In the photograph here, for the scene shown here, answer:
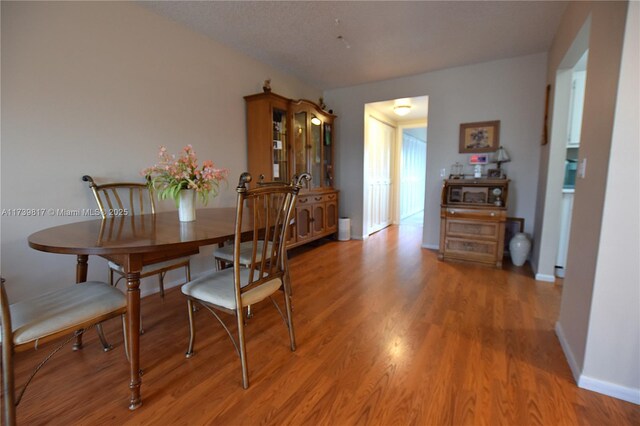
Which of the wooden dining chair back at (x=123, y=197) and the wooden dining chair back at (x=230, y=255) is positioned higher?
the wooden dining chair back at (x=123, y=197)

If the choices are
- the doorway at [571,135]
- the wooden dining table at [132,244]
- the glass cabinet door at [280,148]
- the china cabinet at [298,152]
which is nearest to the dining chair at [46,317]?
the wooden dining table at [132,244]

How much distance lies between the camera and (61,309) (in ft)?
4.04

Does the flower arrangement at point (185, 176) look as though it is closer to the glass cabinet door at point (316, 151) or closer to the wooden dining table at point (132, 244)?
the wooden dining table at point (132, 244)

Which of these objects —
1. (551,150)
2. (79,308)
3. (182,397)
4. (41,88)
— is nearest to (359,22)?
(551,150)

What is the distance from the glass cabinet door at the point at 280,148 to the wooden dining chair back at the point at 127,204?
4.74 feet

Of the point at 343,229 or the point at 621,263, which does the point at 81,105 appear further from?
the point at 343,229

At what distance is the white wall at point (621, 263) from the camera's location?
4.06ft

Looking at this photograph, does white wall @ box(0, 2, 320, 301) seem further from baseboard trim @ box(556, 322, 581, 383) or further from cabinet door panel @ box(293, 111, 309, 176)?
baseboard trim @ box(556, 322, 581, 383)

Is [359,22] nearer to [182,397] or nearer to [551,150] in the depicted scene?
[551,150]

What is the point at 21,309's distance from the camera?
121 cm

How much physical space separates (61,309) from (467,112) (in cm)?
425

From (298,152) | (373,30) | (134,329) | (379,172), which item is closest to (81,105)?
(134,329)

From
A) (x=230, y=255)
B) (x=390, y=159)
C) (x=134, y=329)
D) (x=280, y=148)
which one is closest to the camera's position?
(x=134, y=329)

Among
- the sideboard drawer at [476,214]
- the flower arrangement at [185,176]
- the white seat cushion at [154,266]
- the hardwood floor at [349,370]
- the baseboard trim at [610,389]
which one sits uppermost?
the flower arrangement at [185,176]
